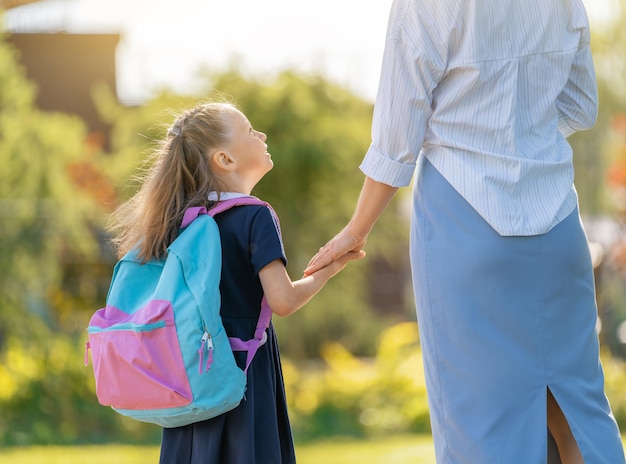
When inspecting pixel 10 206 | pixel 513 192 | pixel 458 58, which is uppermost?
pixel 458 58

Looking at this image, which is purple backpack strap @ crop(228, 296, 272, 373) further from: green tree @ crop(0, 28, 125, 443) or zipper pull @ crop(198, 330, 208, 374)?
green tree @ crop(0, 28, 125, 443)

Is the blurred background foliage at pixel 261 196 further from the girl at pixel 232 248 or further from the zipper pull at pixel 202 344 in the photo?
the zipper pull at pixel 202 344

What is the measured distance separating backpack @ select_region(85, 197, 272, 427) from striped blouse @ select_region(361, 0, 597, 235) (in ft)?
1.62

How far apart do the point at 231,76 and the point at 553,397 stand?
304 inches

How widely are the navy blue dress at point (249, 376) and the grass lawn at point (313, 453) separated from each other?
383cm

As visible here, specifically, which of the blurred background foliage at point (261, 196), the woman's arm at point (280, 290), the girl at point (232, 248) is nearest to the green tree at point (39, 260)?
the blurred background foliage at point (261, 196)

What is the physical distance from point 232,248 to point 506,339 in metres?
0.73

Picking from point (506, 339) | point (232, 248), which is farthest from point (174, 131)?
point (506, 339)

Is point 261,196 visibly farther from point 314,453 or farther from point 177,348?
point 177,348

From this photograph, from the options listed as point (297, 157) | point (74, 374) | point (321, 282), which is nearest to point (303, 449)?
point (74, 374)

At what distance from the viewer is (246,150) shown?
268 centimetres

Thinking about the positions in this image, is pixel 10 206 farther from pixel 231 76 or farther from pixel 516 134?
pixel 516 134

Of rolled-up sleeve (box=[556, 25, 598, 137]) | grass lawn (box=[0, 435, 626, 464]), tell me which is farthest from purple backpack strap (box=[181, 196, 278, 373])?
grass lawn (box=[0, 435, 626, 464])

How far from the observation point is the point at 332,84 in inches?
391
